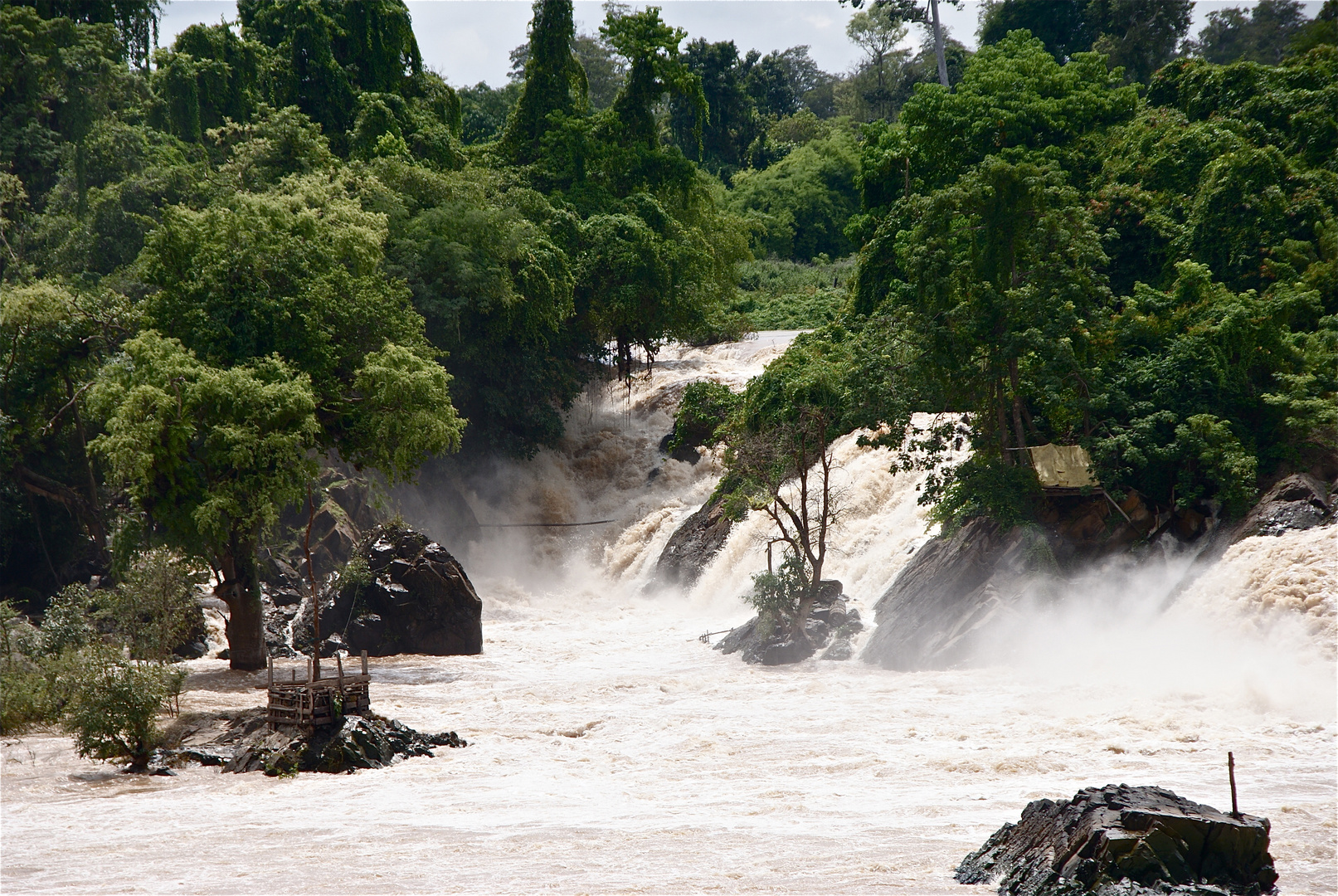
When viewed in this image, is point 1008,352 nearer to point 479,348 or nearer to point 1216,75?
point 1216,75

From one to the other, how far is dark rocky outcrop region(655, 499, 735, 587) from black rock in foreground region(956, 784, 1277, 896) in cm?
1992

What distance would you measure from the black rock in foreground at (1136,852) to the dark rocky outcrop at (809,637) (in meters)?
12.9

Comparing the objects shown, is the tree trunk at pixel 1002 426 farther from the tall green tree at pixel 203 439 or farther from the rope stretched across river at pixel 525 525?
the rope stretched across river at pixel 525 525

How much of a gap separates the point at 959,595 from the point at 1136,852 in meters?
13.3

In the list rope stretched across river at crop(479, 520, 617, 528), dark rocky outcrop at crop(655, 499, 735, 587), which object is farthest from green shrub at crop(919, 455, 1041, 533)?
rope stretched across river at crop(479, 520, 617, 528)

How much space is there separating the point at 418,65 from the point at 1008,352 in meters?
29.5

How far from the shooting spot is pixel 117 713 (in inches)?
607

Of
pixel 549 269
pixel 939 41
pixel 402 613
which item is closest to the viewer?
pixel 402 613

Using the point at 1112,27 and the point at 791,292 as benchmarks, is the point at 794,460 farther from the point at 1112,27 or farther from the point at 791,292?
the point at 791,292

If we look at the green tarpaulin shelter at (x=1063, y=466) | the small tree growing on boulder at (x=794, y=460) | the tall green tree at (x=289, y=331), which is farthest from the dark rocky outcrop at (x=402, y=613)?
the green tarpaulin shelter at (x=1063, y=466)

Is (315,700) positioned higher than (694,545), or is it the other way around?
(694,545)

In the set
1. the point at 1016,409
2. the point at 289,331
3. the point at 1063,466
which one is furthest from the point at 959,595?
the point at 289,331

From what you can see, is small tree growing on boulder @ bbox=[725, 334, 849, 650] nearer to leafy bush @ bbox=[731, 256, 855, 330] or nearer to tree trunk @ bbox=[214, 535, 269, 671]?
tree trunk @ bbox=[214, 535, 269, 671]

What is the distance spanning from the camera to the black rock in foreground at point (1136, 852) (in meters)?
8.88
